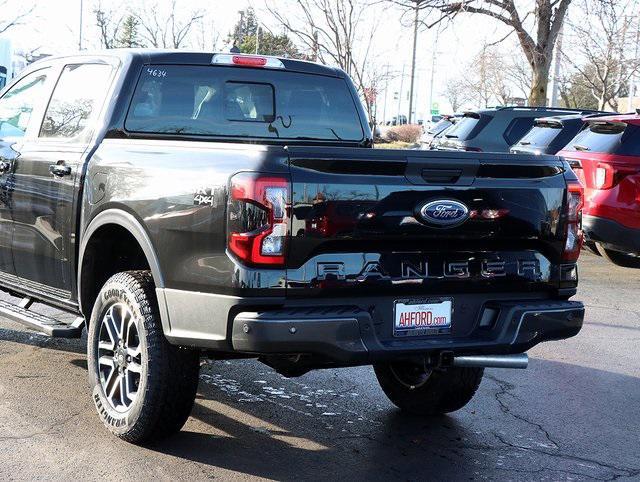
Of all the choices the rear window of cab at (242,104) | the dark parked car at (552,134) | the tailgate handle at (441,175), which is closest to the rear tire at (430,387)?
the tailgate handle at (441,175)

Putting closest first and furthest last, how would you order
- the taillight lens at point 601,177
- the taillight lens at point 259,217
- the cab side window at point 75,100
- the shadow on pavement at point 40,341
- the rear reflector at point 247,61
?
the taillight lens at point 259,217
the cab side window at point 75,100
the rear reflector at point 247,61
the shadow on pavement at point 40,341
the taillight lens at point 601,177

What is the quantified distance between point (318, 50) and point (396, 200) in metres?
19.0

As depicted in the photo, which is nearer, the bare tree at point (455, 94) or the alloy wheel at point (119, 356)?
the alloy wheel at point (119, 356)

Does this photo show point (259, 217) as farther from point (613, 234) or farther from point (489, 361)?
point (613, 234)

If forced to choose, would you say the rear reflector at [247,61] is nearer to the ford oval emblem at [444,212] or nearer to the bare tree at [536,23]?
the ford oval emblem at [444,212]

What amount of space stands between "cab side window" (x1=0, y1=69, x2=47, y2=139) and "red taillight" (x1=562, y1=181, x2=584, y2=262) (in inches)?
131

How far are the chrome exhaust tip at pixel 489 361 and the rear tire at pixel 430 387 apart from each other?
32.0 inches

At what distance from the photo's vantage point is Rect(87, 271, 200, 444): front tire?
4.49 metres

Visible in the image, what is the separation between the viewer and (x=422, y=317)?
443 cm

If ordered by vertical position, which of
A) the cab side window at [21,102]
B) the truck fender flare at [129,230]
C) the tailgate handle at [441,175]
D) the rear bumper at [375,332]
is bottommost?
the rear bumper at [375,332]

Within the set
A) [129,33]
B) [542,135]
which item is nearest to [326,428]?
[542,135]

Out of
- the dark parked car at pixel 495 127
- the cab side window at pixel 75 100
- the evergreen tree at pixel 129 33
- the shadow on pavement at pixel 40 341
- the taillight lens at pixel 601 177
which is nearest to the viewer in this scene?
the cab side window at pixel 75 100

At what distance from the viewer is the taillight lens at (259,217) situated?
4039mm

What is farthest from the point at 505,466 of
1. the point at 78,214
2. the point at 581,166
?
the point at 581,166
